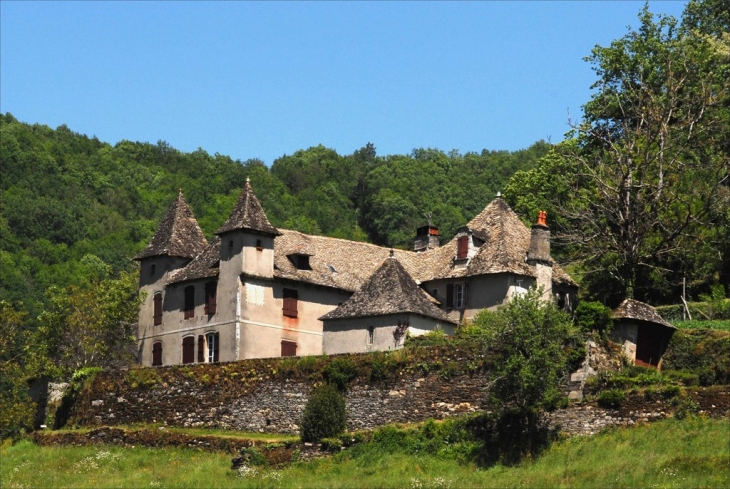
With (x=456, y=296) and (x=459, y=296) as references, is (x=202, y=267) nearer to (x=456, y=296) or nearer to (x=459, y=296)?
(x=456, y=296)

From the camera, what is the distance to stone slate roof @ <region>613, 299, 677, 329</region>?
64938 mm

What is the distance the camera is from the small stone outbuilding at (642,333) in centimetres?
6481

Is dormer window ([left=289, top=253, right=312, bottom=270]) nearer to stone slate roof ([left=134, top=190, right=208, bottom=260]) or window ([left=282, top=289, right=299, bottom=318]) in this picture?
window ([left=282, top=289, right=299, bottom=318])

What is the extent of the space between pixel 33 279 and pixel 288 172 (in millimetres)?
34391

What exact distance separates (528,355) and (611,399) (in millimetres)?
3517

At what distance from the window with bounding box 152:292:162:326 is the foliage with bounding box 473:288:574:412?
87.4 feet

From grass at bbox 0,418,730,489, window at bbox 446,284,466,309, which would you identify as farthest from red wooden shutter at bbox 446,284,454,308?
grass at bbox 0,418,730,489

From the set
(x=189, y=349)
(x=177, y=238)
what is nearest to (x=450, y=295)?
(x=189, y=349)

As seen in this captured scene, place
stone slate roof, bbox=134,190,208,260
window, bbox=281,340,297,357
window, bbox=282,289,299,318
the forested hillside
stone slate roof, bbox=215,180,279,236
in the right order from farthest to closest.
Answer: the forested hillside → stone slate roof, bbox=134,190,208,260 → window, bbox=282,289,299,318 → window, bbox=281,340,297,357 → stone slate roof, bbox=215,180,279,236

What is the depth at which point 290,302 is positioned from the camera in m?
78.1

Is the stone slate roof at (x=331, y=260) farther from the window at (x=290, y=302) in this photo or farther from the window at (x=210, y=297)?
the window at (x=210, y=297)

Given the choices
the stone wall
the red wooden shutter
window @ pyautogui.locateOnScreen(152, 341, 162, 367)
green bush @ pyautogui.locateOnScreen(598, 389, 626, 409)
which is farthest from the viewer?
window @ pyautogui.locateOnScreen(152, 341, 162, 367)

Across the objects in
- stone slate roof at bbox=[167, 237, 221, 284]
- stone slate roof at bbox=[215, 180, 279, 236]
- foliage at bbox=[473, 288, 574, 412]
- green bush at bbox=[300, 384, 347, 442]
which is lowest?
green bush at bbox=[300, 384, 347, 442]

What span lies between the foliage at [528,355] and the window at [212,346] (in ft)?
69.3
